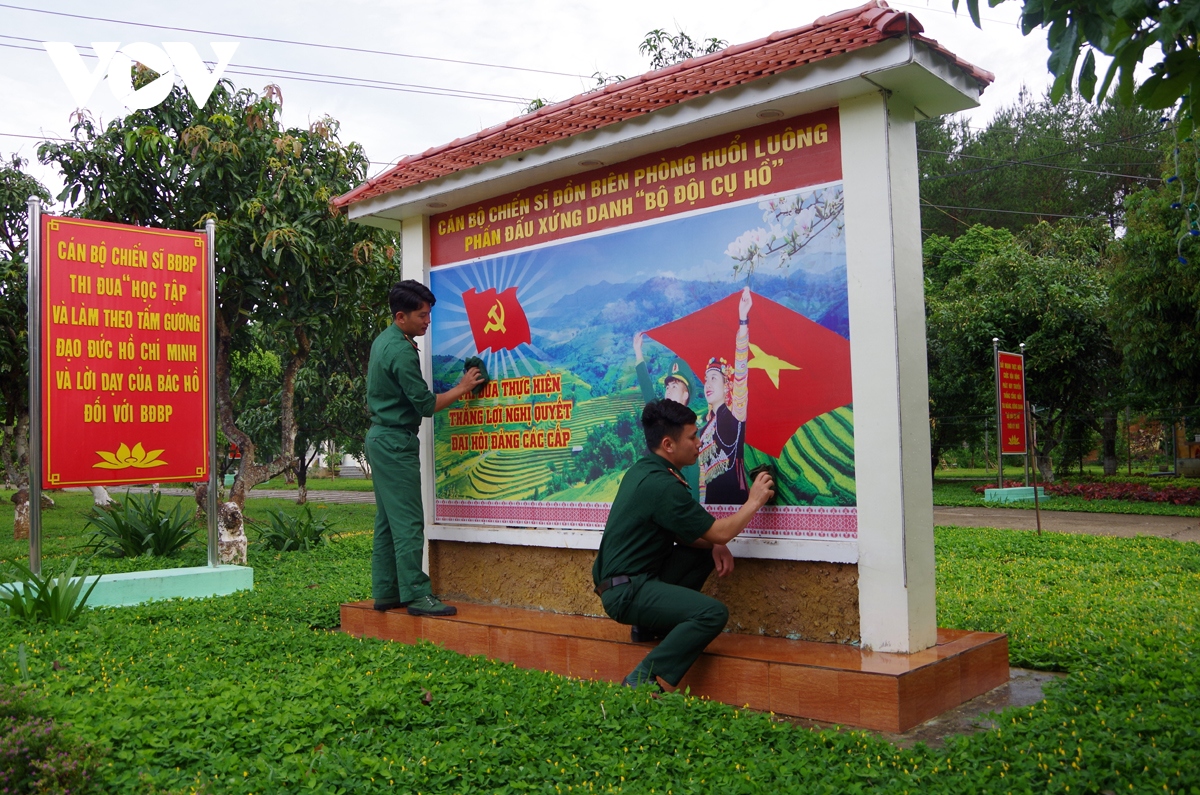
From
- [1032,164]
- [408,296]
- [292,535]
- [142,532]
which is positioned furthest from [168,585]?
[1032,164]

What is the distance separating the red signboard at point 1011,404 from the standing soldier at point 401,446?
993 cm

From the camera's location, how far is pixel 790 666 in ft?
14.2

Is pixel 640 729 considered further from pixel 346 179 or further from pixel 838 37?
pixel 346 179

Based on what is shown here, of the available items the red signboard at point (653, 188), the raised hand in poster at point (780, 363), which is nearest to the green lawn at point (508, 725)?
the raised hand in poster at point (780, 363)

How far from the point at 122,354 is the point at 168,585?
6.71ft

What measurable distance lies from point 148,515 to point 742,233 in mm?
8075

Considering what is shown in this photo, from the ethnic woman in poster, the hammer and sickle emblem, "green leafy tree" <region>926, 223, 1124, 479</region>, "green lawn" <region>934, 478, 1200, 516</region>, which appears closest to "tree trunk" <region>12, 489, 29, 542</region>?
the hammer and sickle emblem

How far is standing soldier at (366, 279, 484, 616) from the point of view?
20.1ft

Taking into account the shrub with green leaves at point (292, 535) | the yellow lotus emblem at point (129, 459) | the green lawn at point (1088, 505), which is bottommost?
the green lawn at point (1088, 505)

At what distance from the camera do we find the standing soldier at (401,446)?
20.1 feet

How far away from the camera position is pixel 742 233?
204 inches

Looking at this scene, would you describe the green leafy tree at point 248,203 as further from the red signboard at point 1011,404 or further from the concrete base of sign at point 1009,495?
the concrete base of sign at point 1009,495

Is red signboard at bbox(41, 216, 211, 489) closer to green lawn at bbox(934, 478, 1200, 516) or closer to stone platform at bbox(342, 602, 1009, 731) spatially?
stone platform at bbox(342, 602, 1009, 731)

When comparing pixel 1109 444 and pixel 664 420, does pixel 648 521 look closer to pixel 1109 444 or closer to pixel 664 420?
pixel 664 420
